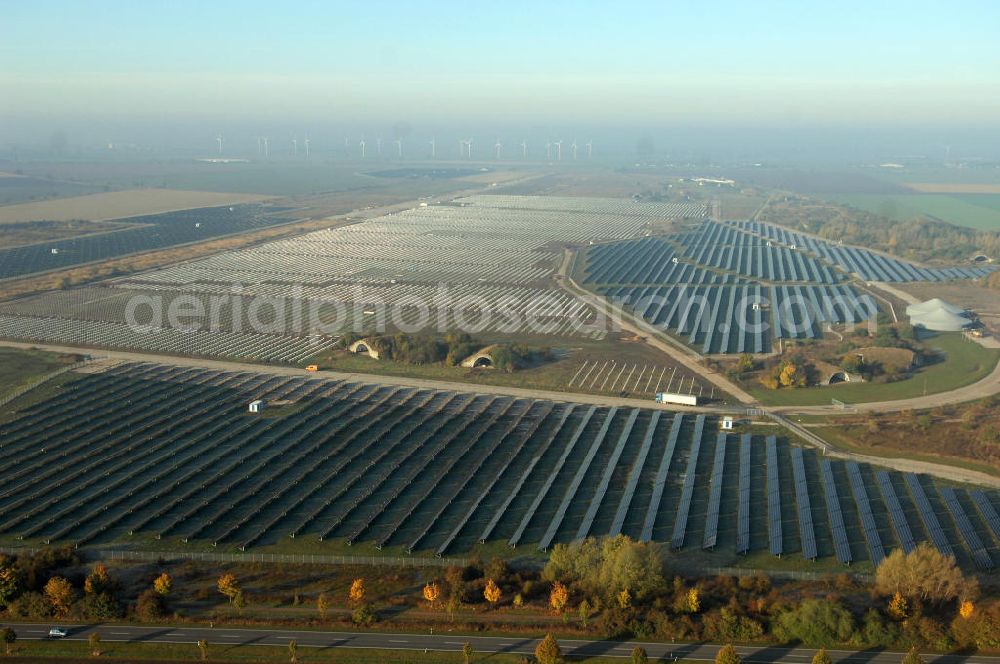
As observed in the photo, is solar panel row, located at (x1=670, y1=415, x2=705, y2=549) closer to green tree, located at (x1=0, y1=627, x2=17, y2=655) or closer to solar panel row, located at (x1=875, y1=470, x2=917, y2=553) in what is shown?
solar panel row, located at (x1=875, y1=470, x2=917, y2=553)

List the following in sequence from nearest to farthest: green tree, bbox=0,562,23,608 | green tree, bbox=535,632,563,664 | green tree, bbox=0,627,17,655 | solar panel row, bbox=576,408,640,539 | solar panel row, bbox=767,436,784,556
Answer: green tree, bbox=535,632,563,664 → green tree, bbox=0,627,17,655 → green tree, bbox=0,562,23,608 → solar panel row, bbox=767,436,784,556 → solar panel row, bbox=576,408,640,539

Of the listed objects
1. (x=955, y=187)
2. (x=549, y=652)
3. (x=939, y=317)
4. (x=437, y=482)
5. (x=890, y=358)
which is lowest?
(x=437, y=482)

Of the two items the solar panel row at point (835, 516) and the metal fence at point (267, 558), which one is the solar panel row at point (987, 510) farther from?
the metal fence at point (267, 558)

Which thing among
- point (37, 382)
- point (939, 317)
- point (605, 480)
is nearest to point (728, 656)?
point (605, 480)

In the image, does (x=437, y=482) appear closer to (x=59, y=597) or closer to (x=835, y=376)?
(x=59, y=597)

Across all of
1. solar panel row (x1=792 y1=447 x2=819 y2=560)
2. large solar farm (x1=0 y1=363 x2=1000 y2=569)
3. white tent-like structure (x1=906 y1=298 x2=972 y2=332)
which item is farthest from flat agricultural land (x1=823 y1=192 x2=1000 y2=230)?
large solar farm (x1=0 y1=363 x2=1000 y2=569)
